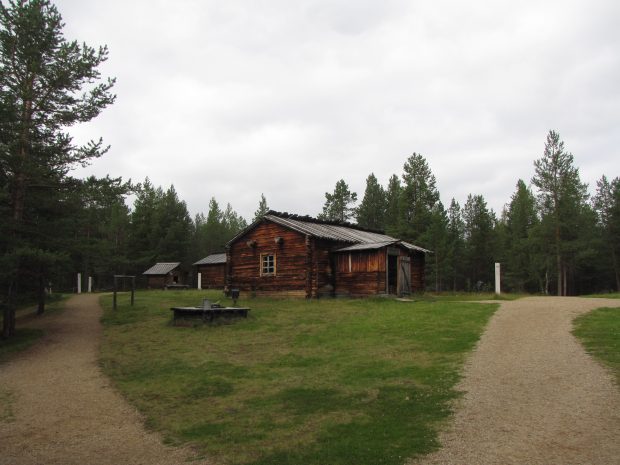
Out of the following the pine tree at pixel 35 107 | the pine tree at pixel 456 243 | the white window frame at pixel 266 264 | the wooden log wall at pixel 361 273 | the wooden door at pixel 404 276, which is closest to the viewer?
the pine tree at pixel 35 107

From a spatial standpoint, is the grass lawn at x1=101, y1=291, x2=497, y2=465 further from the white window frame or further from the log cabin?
the white window frame

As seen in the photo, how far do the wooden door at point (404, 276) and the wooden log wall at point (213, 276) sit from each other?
27384 mm

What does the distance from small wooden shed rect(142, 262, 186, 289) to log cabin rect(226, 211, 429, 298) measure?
80.3 feet

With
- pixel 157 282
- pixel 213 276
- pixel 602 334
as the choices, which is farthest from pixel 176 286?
pixel 602 334

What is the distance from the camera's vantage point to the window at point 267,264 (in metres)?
29.0

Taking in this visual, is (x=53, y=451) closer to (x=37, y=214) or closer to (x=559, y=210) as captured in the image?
(x=37, y=214)

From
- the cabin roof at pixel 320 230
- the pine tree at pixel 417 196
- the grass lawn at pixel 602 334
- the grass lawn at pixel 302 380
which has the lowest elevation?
the grass lawn at pixel 302 380

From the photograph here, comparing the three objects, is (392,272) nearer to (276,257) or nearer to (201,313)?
(276,257)

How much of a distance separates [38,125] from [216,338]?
12598 mm

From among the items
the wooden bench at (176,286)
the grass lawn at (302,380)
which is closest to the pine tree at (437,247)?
the wooden bench at (176,286)

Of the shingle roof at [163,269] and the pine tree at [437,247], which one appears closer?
the pine tree at [437,247]

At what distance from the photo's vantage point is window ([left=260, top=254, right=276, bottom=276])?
29.0 m

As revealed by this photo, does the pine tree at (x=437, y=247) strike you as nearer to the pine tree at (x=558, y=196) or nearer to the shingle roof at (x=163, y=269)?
the pine tree at (x=558, y=196)

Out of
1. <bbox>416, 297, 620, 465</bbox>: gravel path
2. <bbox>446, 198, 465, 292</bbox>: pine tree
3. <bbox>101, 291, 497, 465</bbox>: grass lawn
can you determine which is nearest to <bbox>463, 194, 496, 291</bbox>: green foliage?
<bbox>446, 198, 465, 292</bbox>: pine tree
